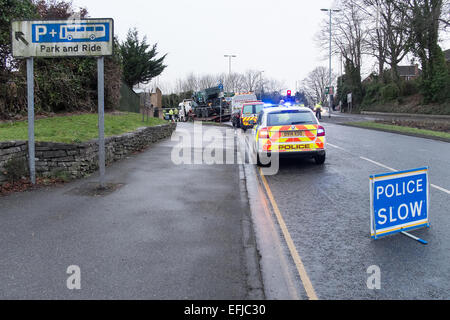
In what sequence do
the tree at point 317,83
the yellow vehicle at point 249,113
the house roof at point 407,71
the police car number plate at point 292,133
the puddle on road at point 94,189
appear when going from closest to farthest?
1. the puddle on road at point 94,189
2. the police car number plate at point 292,133
3. the yellow vehicle at point 249,113
4. the house roof at point 407,71
5. the tree at point 317,83

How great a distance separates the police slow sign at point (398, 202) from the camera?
5.37 m

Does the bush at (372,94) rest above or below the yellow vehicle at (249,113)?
→ above

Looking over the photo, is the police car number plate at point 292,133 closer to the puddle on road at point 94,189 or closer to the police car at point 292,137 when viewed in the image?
the police car at point 292,137

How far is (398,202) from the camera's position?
557cm

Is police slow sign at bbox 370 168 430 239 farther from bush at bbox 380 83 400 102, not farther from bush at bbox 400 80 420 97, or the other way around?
bush at bbox 380 83 400 102

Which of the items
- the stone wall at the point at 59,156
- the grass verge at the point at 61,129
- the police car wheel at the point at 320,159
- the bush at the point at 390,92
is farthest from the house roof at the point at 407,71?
the stone wall at the point at 59,156

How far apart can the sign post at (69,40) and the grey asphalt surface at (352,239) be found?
406 cm

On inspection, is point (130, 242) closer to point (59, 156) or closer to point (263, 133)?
point (59, 156)

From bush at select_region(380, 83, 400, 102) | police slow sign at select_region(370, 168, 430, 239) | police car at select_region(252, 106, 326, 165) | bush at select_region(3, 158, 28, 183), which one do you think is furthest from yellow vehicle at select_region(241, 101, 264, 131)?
bush at select_region(380, 83, 400, 102)

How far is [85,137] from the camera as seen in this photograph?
10617 mm

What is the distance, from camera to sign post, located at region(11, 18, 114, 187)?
27.0ft
